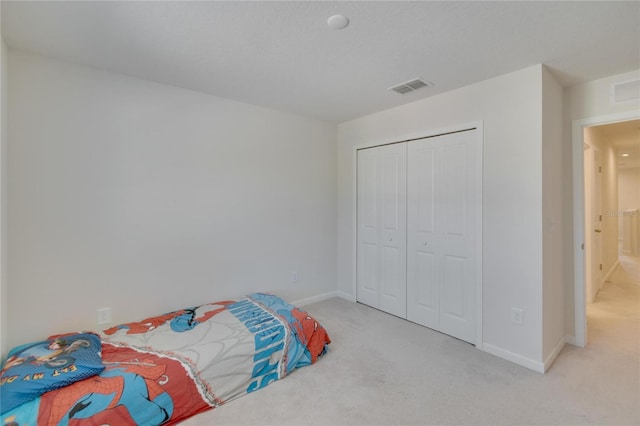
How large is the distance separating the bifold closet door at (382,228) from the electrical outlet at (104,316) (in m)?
2.74

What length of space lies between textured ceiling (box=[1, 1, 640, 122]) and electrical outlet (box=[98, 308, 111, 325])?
199 cm

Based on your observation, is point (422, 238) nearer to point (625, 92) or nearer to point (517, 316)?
point (517, 316)

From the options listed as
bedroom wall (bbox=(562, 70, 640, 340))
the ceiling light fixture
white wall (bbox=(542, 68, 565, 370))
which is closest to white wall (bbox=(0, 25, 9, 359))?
the ceiling light fixture

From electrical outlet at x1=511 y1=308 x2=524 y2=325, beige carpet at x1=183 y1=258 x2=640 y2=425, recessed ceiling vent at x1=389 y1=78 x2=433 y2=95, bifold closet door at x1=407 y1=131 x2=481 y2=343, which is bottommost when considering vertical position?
beige carpet at x1=183 y1=258 x2=640 y2=425

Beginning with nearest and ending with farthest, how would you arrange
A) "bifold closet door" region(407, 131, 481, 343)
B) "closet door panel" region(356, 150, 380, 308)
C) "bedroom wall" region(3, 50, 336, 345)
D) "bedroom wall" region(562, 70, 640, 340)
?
"bedroom wall" region(3, 50, 336, 345) < "bedroom wall" region(562, 70, 640, 340) < "bifold closet door" region(407, 131, 481, 343) < "closet door panel" region(356, 150, 380, 308)

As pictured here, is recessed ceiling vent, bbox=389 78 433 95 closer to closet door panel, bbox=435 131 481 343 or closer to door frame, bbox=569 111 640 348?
closet door panel, bbox=435 131 481 343

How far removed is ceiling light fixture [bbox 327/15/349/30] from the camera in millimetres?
1733

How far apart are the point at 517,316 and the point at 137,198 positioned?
3421 mm

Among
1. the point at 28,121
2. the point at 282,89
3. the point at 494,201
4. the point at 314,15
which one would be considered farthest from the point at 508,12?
the point at 28,121

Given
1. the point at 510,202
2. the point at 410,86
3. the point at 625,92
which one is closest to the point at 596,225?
the point at 625,92

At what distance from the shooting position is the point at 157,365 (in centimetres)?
187

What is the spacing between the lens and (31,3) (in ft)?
5.35

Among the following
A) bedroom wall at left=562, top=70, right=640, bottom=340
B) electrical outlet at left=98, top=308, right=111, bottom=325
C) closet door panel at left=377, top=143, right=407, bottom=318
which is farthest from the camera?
closet door panel at left=377, top=143, right=407, bottom=318

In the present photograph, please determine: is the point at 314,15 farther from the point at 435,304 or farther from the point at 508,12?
the point at 435,304
